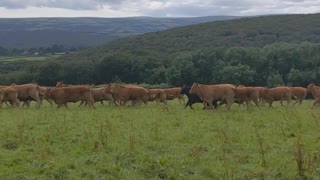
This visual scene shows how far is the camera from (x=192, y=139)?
14.2 metres

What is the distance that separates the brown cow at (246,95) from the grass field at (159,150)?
9.26 meters

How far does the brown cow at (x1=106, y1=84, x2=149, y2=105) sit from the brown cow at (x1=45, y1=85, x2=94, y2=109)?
1652mm

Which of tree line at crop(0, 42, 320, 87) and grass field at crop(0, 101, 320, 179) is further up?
grass field at crop(0, 101, 320, 179)

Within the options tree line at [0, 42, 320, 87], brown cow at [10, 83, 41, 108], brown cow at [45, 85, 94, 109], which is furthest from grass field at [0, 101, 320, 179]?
tree line at [0, 42, 320, 87]

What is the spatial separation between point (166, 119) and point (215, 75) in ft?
189

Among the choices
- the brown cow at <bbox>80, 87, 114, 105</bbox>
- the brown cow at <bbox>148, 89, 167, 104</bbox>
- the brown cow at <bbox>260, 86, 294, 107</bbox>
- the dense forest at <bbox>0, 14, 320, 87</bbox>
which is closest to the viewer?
the brown cow at <bbox>260, 86, 294, 107</bbox>

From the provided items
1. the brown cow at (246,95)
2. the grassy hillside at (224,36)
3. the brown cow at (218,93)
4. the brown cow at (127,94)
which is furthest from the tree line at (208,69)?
the brown cow at (218,93)

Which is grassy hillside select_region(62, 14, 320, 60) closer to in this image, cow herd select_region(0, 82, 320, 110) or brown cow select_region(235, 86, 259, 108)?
cow herd select_region(0, 82, 320, 110)

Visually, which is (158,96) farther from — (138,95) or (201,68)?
(201,68)

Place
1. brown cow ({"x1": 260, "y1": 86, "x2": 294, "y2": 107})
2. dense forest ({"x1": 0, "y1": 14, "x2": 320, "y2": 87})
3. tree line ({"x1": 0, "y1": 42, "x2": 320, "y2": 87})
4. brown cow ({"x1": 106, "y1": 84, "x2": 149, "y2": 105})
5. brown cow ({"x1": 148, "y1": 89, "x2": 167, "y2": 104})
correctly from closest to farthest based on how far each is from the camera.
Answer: brown cow ({"x1": 260, "y1": 86, "x2": 294, "y2": 107}) → brown cow ({"x1": 106, "y1": 84, "x2": 149, "y2": 105}) → brown cow ({"x1": 148, "y1": 89, "x2": 167, "y2": 104}) → tree line ({"x1": 0, "y1": 42, "x2": 320, "y2": 87}) → dense forest ({"x1": 0, "y1": 14, "x2": 320, "y2": 87})

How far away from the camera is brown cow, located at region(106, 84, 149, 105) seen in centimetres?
2930

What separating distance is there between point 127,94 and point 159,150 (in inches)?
669

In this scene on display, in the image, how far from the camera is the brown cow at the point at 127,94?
29.3 m

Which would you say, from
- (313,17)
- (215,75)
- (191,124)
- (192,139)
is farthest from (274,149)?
(313,17)
